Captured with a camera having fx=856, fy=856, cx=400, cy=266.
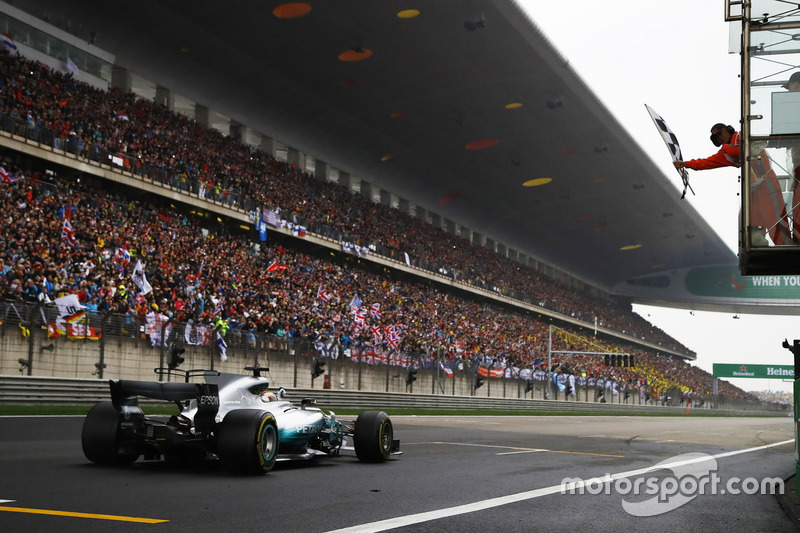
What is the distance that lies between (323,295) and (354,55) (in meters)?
9.84

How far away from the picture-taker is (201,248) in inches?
1172

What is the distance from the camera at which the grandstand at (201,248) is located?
2241cm

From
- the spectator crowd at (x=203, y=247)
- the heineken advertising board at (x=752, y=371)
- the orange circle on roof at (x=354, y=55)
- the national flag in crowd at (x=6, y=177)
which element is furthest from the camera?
the heineken advertising board at (x=752, y=371)

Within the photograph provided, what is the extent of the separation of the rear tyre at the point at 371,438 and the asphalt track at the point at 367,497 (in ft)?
0.89

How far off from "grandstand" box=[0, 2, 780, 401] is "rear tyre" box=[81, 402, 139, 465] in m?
11.2

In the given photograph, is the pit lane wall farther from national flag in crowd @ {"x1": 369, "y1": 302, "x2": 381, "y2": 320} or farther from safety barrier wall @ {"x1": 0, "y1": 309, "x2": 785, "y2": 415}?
national flag in crowd @ {"x1": 369, "y1": 302, "x2": 381, "y2": 320}

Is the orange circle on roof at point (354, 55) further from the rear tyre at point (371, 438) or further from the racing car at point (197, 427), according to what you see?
the racing car at point (197, 427)

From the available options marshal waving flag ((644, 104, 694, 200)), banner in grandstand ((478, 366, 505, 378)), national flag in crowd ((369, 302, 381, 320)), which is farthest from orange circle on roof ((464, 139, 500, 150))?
marshal waving flag ((644, 104, 694, 200))

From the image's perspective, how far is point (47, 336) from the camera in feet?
64.9

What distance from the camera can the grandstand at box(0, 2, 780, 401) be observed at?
2241 centimetres

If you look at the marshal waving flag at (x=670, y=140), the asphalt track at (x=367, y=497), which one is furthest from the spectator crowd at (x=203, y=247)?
the marshal waving flag at (x=670, y=140)

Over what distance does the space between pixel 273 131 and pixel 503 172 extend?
15.6 metres

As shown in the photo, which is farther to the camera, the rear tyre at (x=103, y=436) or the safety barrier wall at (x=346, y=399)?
the safety barrier wall at (x=346, y=399)

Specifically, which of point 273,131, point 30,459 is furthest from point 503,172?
point 30,459
